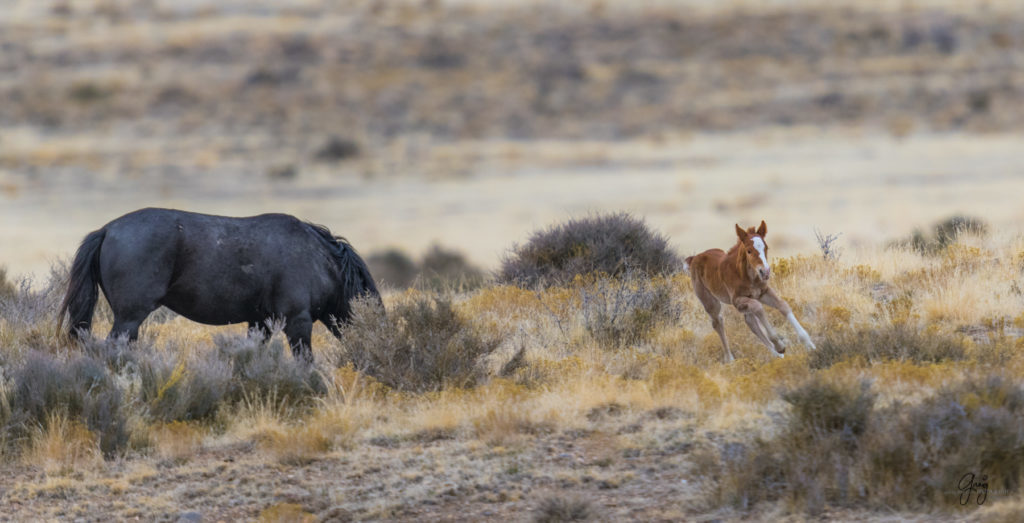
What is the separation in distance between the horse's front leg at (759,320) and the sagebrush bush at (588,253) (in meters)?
4.22

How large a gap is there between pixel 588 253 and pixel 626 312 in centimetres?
298

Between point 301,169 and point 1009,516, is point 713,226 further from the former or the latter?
point 1009,516

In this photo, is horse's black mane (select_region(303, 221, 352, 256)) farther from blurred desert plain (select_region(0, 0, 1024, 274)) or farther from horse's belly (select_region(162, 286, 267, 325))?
blurred desert plain (select_region(0, 0, 1024, 274))

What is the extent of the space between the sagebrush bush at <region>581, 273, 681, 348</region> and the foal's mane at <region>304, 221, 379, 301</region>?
6.56 ft

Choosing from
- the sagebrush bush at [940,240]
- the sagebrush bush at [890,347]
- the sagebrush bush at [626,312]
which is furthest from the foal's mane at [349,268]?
the sagebrush bush at [940,240]

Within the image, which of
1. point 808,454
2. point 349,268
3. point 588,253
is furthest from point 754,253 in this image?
point 588,253

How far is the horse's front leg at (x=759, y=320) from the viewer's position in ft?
32.8

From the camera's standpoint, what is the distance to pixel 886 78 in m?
80.9

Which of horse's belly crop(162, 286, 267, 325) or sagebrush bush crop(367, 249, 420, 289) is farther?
sagebrush bush crop(367, 249, 420, 289)

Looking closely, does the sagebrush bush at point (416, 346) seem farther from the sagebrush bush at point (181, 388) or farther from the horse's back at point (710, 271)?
the horse's back at point (710, 271)

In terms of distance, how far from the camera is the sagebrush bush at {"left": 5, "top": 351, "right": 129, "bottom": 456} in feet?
30.0

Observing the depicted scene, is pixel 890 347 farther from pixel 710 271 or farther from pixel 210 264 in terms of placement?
pixel 210 264

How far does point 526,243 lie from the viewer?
57.5 ft

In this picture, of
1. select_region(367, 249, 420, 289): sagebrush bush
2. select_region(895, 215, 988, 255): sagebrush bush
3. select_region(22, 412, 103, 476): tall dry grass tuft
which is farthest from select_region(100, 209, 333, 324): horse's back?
select_region(367, 249, 420, 289): sagebrush bush
